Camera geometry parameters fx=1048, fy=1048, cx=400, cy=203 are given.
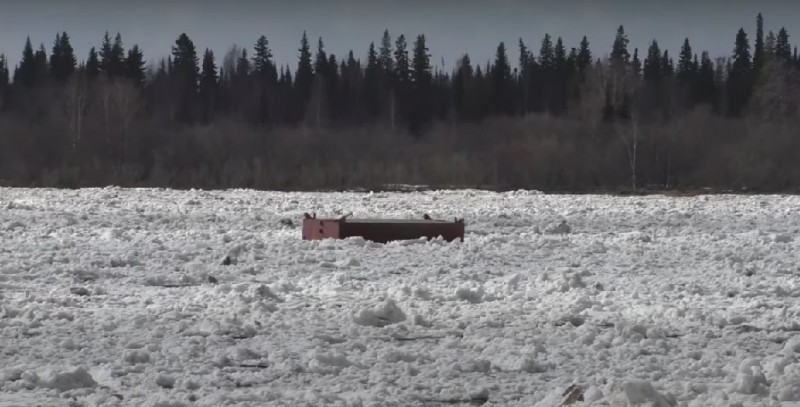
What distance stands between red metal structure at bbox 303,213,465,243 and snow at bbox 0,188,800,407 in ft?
1.37

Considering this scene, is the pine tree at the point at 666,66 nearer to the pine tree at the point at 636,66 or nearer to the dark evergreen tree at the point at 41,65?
the pine tree at the point at 636,66

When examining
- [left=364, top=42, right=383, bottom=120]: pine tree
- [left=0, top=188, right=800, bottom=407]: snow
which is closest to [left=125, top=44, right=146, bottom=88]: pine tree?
[left=364, top=42, right=383, bottom=120]: pine tree

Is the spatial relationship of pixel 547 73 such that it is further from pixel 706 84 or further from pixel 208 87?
pixel 208 87

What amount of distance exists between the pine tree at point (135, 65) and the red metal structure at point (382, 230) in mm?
48187

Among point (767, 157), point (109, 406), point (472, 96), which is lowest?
point (109, 406)

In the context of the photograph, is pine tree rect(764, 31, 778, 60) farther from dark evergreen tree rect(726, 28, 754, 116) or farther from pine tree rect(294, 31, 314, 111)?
pine tree rect(294, 31, 314, 111)

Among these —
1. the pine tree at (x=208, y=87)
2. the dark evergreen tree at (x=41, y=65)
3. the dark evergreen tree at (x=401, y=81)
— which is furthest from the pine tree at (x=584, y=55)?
the dark evergreen tree at (x=41, y=65)

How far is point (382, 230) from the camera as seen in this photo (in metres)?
13.0

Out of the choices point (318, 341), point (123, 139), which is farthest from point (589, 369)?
point (123, 139)

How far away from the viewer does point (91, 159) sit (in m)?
43.8

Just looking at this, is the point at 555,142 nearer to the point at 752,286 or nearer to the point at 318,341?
the point at 752,286

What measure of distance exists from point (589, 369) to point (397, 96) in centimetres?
5204

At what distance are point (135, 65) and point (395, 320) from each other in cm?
5613

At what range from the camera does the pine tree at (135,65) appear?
59906 mm
